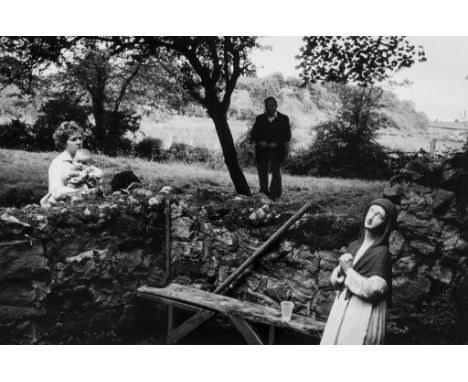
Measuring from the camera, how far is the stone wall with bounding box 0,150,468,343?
11.5 feet

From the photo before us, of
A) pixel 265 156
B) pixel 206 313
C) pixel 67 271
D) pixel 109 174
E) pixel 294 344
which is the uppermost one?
pixel 265 156

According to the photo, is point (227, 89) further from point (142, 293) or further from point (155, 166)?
point (142, 293)

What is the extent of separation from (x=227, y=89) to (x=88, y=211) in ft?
5.50

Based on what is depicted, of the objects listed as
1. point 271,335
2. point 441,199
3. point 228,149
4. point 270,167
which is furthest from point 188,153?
point 441,199

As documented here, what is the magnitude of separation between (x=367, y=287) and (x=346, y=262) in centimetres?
26

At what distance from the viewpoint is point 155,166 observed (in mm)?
4016

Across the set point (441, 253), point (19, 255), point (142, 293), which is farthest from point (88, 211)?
point (441, 253)

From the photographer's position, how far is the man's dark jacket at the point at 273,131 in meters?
3.80

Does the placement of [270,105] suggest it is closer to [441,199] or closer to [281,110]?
[281,110]

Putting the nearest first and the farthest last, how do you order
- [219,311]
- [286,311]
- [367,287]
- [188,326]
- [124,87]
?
[367,287], [286,311], [219,311], [188,326], [124,87]

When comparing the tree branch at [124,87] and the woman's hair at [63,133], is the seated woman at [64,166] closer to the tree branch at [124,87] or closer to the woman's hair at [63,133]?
the woman's hair at [63,133]

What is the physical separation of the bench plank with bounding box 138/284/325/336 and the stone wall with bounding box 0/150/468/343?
0.21 m

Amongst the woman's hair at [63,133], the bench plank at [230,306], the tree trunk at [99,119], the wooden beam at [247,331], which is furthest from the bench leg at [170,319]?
the woman's hair at [63,133]

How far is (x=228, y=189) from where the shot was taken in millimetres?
3959
